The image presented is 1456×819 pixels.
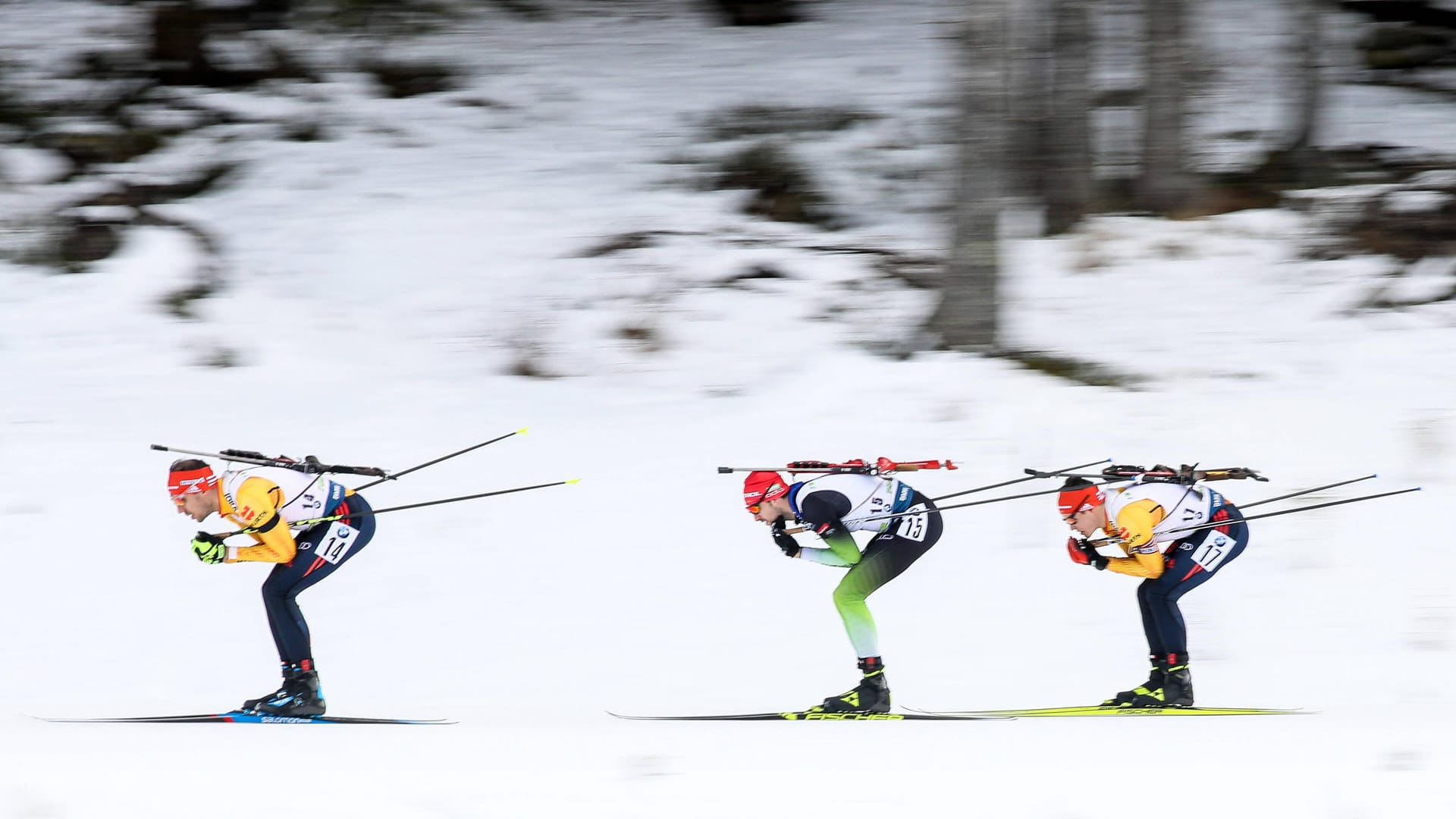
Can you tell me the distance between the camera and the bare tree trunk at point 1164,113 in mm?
14117

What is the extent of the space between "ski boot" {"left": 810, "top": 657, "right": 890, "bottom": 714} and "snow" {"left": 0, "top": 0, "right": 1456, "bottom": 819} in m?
0.31

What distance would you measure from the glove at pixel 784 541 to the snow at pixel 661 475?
2.84 feet

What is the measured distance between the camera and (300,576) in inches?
303

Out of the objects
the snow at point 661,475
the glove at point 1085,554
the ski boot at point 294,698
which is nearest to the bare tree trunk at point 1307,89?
the snow at point 661,475

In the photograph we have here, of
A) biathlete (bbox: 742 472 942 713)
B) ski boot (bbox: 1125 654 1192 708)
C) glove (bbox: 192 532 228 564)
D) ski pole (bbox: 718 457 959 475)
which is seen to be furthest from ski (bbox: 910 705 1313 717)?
glove (bbox: 192 532 228 564)

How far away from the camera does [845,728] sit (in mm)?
7387

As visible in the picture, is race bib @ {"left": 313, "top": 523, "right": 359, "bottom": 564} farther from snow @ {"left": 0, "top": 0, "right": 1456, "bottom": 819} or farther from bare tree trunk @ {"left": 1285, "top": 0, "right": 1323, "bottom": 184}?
bare tree trunk @ {"left": 1285, "top": 0, "right": 1323, "bottom": 184}

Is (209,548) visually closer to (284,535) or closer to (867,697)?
(284,535)

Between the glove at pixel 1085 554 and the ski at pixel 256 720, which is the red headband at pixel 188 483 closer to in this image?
the ski at pixel 256 720

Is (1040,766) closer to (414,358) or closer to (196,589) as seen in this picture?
(196,589)

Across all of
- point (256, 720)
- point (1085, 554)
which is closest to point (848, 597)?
point (1085, 554)

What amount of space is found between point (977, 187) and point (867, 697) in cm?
514

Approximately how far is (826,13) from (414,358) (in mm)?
10854

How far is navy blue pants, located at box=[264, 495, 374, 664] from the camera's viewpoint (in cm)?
766
